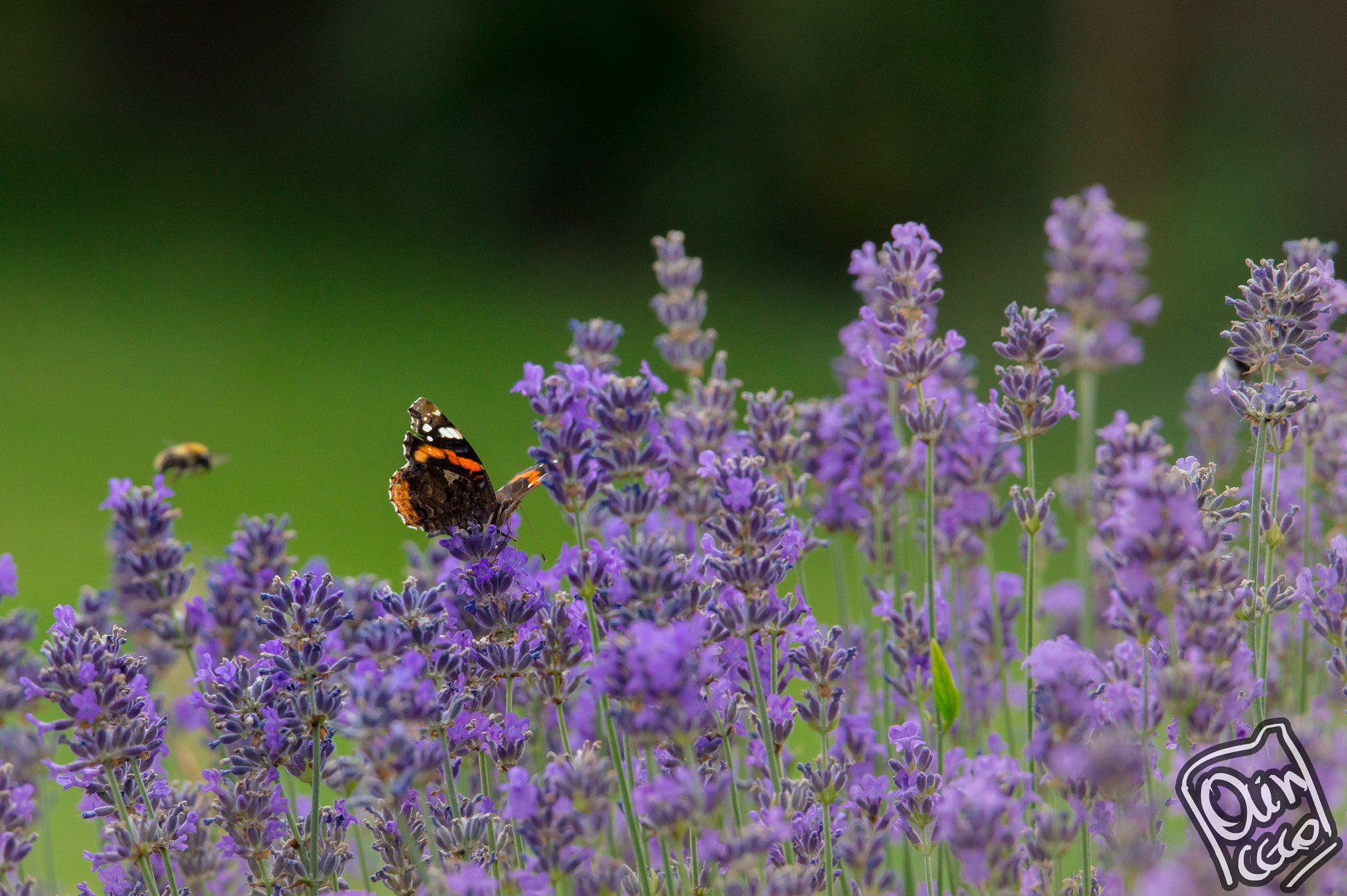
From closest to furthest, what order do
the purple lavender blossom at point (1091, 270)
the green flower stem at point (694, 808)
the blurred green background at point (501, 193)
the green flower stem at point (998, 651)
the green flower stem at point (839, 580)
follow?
the green flower stem at point (694, 808)
the green flower stem at point (998, 651)
the green flower stem at point (839, 580)
the purple lavender blossom at point (1091, 270)
the blurred green background at point (501, 193)

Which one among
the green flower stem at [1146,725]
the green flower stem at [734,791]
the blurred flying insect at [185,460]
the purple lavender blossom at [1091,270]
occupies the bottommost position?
the green flower stem at [1146,725]

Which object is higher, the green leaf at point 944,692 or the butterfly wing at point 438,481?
the butterfly wing at point 438,481

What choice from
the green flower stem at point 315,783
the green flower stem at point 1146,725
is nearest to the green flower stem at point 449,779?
the green flower stem at point 315,783

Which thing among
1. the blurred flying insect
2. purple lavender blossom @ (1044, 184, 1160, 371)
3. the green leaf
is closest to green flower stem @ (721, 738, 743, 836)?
the green leaf

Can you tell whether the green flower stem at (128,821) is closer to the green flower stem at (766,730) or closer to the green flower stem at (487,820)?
the green flower stem at (487,820)

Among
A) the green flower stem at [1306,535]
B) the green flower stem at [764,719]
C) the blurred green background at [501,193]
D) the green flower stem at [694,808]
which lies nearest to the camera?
the green flower stem at [694,808]

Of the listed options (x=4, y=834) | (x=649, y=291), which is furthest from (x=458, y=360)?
(x=4, y=834)

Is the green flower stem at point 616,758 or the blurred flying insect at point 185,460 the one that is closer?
the green flower stem at point 616,758

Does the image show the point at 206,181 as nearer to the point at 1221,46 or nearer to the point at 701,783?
the point at 1221,46
